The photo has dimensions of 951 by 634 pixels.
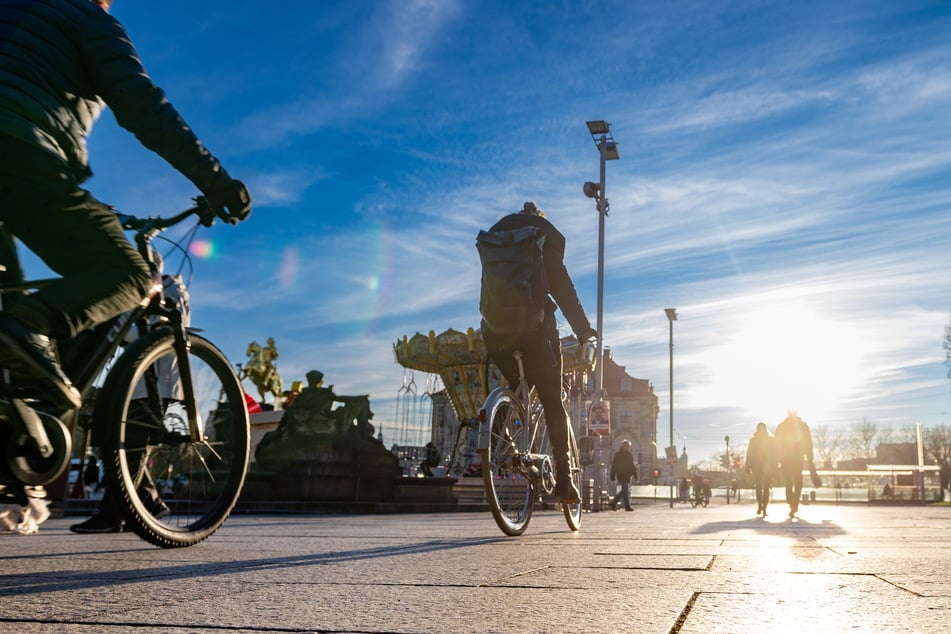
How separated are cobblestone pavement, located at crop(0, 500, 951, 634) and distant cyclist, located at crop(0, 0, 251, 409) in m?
0.78

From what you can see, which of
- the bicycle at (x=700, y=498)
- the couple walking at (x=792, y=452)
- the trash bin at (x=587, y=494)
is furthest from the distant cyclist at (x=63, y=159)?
the bicycle at (x=700, y=498)

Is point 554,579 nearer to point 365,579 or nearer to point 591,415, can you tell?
point 365,579

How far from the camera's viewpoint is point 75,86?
3.14 meters

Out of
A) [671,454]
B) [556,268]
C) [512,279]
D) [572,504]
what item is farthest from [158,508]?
[671,454]

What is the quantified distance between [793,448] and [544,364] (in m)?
8.93

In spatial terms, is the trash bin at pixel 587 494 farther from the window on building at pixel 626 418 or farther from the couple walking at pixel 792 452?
the window on building at pixel 626 418

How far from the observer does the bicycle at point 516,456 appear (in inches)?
227

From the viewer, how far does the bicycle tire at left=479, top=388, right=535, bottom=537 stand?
5.72 metres

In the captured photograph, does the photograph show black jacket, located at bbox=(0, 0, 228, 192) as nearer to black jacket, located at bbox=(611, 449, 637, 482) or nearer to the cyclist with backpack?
the cyclist with backpack

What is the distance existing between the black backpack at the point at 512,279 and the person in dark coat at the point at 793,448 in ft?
29.5

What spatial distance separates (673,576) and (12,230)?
2.43 metres

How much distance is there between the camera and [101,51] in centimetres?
316

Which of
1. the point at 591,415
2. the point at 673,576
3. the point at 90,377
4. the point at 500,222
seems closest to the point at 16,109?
the point at 90,377

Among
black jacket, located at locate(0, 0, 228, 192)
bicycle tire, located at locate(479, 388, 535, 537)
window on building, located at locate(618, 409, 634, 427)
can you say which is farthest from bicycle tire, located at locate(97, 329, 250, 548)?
window on building, located at locate(618, 409, 634, 427)
